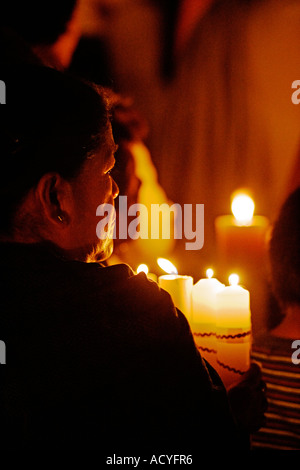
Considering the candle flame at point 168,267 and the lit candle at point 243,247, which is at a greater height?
the lit candle at point 243,247

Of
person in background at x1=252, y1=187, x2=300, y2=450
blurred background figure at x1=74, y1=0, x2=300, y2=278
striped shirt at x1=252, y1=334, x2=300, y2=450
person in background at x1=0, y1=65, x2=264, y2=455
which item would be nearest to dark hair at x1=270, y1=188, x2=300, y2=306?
person in background at x1=252, y1=187, x2=300, y2=450

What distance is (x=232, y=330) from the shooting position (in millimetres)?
879

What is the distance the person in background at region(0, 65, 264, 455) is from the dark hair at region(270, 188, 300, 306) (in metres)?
0.72

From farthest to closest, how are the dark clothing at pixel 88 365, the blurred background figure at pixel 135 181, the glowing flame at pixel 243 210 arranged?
1. the blurred background figure at pixel 135 181
2. the glowing flame at pixel 243 210
3. the dark clothing at pixel 88 365

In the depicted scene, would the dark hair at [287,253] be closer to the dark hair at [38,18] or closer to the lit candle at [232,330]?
the lit candle at [232,330]

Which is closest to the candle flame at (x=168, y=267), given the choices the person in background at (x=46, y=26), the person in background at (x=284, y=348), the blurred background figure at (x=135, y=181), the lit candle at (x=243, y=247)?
the lit candle at (x=243, y=247)

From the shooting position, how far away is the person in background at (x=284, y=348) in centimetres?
125

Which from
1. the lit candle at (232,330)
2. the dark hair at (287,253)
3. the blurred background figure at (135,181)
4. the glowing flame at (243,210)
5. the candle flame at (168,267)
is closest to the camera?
the lit candle at (232,330)

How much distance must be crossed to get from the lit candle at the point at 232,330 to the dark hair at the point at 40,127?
368 millimetres

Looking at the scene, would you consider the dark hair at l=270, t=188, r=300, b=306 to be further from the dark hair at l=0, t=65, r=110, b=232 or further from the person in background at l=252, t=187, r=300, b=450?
the dark hair at l=0, t=65, r=110, b=232

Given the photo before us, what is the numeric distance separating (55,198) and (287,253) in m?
0.84
